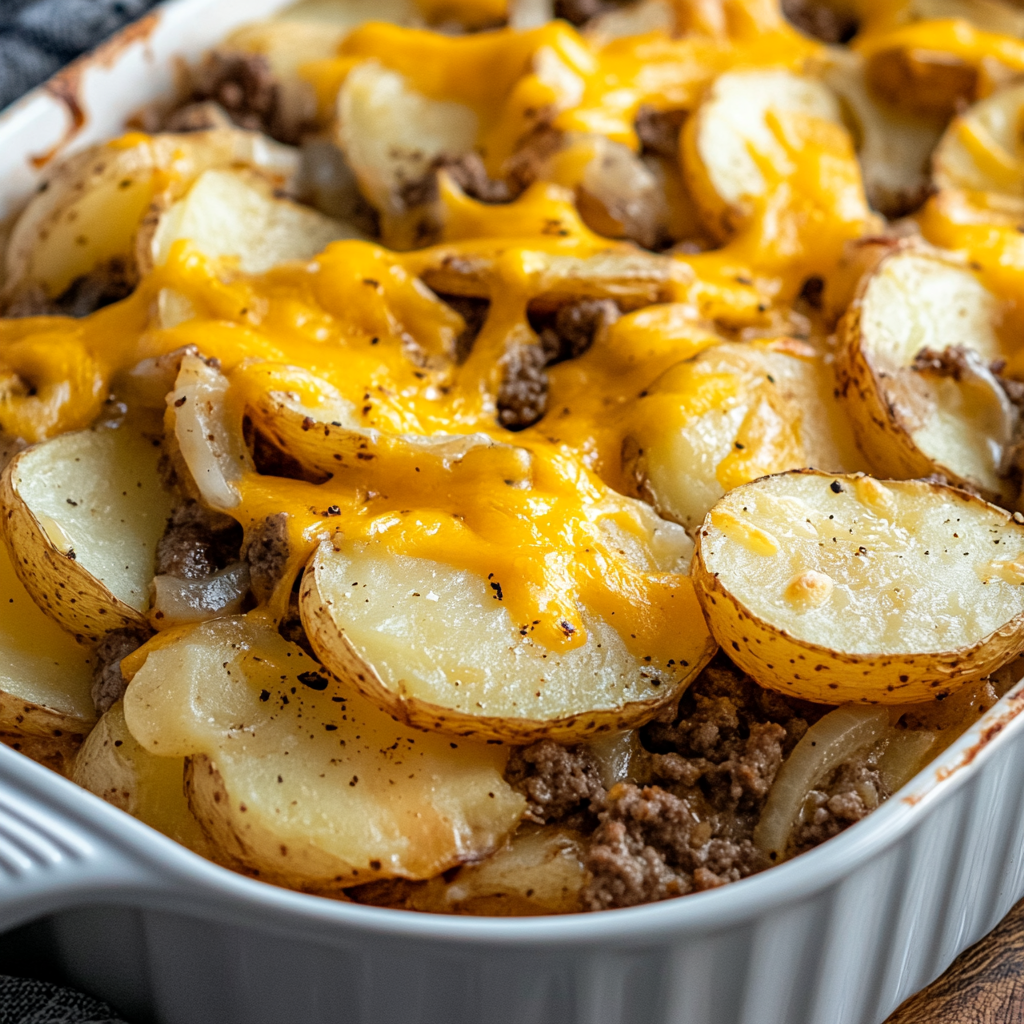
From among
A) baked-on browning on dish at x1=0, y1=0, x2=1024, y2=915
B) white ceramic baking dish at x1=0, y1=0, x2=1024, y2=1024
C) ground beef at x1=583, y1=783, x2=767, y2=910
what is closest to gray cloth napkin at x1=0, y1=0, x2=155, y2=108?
baked-on browning on dish at x1=0, y1=0, x2=1024, y2=915

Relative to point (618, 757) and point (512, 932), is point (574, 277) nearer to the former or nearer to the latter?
point (618, 757)

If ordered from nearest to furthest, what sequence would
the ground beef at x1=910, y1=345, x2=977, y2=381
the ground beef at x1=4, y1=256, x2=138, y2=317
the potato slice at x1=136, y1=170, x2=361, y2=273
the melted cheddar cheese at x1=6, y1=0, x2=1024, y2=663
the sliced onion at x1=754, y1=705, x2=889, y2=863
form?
the sliced onion at x1=754, y1=705, x2=889, y2=863, the melted cheddar cheese at x1=6, y1=0, x2=1024, y2=663, the ground beef at x1=910, y1=345, x2=977, y2=381, the potato slice at x1=136, y1=170, x2=361, y2=273, the ground beef at x1=4, y1=256, x2=138, y2=317

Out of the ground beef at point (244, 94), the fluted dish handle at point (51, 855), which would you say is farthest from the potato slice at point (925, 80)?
the fluted dish handle at point (51, 855)

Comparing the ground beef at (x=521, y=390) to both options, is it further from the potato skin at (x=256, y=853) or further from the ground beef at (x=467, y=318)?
the potato skin at (x=256, y=853)

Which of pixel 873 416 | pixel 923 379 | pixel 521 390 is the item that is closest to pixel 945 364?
pixel 923 379

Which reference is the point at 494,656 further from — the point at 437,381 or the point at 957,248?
the point at 957,248

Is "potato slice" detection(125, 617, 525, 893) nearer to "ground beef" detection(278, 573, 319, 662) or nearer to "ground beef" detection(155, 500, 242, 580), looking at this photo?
"ground beef" detection(278, 573, 319, 662)
